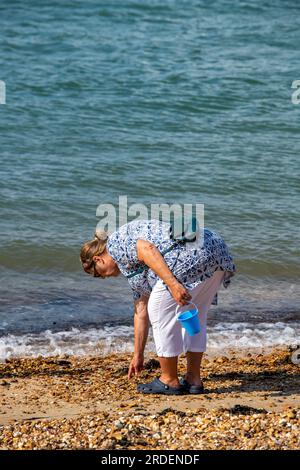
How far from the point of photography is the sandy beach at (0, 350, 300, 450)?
5.31m

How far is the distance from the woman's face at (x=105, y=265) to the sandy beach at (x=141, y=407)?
78cm

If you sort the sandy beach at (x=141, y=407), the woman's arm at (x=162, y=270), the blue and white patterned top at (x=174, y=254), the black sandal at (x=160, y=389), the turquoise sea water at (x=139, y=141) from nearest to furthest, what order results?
1. the sandy beach at (x=141, y=407)
2. the woman's arm at (x=162, y=270)
3. the blue and white patterned top at (x=174, y=254)
4. the black sandal at (x=160, y=389)
5. the turquoise sea water at (x=139, y=141)

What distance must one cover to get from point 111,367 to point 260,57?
35.4ft

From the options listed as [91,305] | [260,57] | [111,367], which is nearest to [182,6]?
[260,57]

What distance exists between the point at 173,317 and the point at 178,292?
31cm

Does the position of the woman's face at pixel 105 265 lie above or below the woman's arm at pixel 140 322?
above

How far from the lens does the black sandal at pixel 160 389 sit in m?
6.30

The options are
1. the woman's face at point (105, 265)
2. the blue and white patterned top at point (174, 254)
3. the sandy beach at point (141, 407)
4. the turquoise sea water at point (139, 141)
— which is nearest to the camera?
the sandy beach at point (141, 407)

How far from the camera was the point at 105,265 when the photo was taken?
616cm

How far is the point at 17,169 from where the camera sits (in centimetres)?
1176

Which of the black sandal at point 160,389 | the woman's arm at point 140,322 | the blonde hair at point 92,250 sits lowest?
the black sandal at point 160,389

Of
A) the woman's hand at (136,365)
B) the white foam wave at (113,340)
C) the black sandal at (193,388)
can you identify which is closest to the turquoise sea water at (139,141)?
the white foam wave at (113,340)

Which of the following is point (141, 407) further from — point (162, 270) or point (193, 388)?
point (162, 270)

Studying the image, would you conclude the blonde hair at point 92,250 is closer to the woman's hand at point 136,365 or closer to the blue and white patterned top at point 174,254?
the blue and white patterned top at point 174,254
